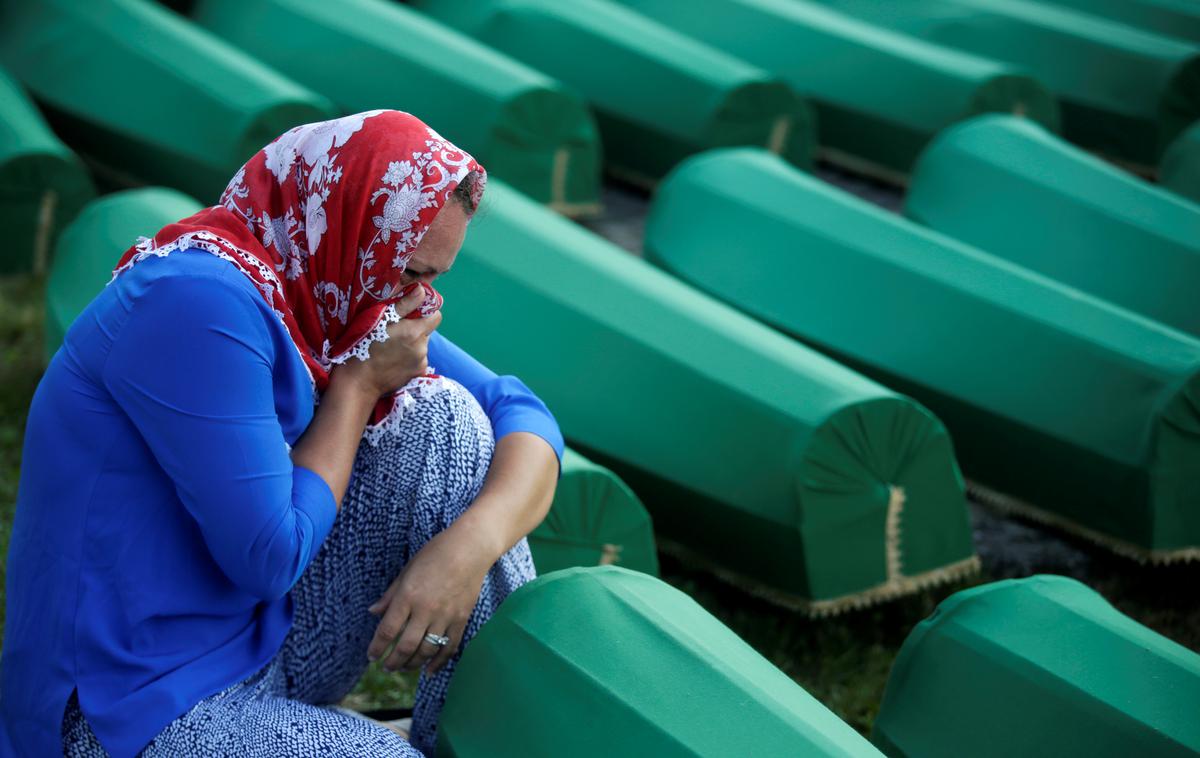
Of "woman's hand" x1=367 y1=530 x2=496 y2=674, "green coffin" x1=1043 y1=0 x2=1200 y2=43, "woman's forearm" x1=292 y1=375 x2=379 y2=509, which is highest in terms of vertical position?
"green coffin" x1=1043 y1=0 x2=1200 y2=43

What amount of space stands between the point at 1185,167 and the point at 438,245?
2968 millimetres

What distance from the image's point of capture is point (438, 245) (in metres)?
1.57

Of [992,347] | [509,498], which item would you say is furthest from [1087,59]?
[509,498]

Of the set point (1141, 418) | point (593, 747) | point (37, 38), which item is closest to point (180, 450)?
point (593, 747)

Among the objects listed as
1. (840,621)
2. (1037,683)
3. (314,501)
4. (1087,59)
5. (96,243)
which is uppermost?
(1087,59)

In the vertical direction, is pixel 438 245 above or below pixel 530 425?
above

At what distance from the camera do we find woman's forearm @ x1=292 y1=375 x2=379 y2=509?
1.52 metres

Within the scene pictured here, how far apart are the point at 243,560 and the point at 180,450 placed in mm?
130

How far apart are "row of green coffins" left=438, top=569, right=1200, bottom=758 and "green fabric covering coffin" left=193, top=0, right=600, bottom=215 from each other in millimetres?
2286

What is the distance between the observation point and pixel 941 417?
9.34 feet

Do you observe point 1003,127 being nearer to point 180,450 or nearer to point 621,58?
point 621,58

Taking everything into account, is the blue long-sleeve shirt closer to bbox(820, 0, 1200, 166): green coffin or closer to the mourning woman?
the mourning woman

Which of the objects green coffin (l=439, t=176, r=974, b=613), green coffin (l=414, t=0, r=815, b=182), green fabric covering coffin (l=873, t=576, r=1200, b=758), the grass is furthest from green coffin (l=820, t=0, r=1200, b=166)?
green fabric covering coffin (l=873, t=576, r=1200, b=758)

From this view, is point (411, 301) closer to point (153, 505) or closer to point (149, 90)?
point (153, 505)
